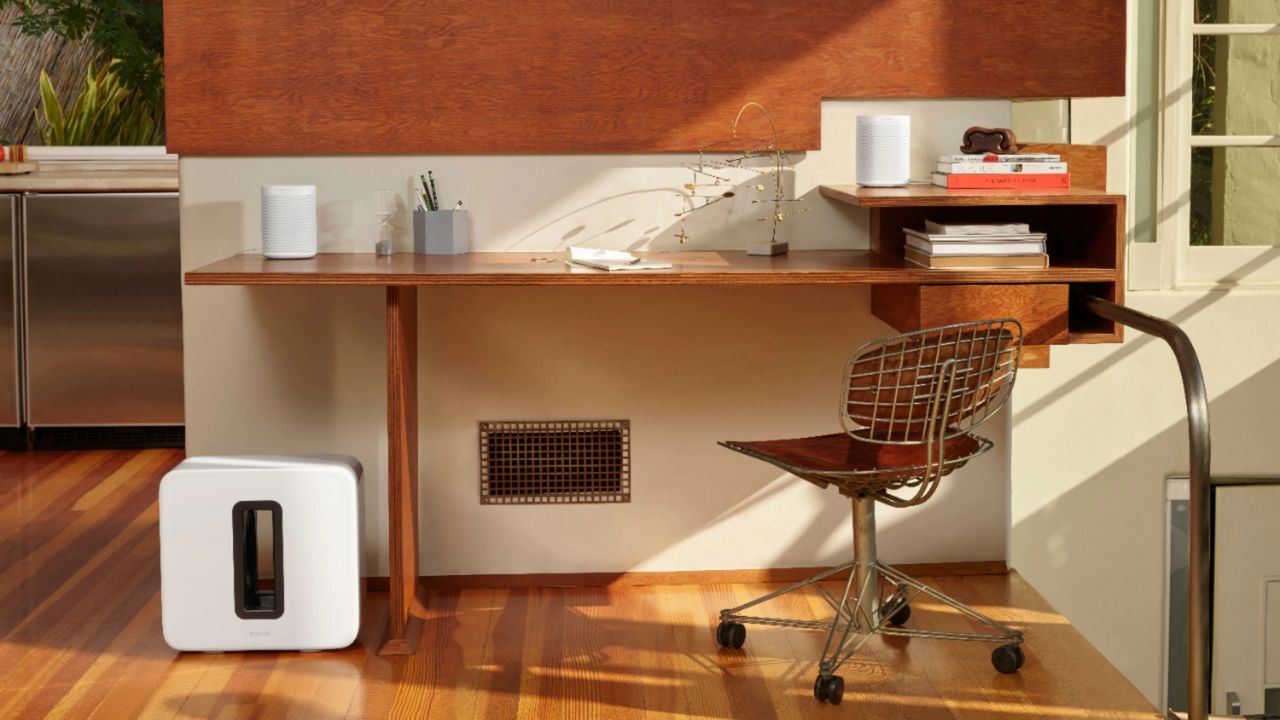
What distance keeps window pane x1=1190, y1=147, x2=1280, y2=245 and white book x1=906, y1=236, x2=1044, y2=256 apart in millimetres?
1283

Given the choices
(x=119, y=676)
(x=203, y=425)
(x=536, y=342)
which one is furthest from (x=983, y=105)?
(x=119, y=676)

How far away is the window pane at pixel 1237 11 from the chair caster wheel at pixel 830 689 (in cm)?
253

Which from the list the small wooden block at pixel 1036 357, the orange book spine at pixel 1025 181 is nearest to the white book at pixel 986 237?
the orange book spine at pixel 1025 181

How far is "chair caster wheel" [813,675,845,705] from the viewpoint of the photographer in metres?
Result: 3.34

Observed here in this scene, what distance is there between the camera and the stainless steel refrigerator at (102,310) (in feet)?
19.9

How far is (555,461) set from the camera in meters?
4.25

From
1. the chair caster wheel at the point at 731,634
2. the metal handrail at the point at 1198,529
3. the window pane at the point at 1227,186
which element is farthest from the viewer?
the window pane at the point at 1227,186

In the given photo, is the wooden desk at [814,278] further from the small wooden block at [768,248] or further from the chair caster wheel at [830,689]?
the chair caster wheel at [830,689]

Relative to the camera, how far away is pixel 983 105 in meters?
4.17

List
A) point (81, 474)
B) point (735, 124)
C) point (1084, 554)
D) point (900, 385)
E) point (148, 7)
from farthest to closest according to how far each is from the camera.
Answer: point (148, 7)
point (81, 474)
point (1084, 554)
point (735, 124)
point (900, 385)

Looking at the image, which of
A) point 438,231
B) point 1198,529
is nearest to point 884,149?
point 438,231

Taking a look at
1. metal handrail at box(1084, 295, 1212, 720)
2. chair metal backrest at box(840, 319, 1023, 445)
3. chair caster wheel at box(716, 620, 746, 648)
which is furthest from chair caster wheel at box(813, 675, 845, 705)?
metal handrail at box(1084, 295, 1212, 720)

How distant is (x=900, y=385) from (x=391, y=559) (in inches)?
53.3

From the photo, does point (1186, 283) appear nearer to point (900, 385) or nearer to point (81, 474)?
point (900, 385)
